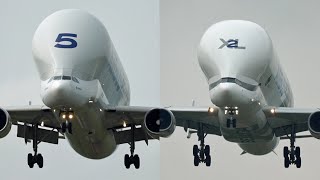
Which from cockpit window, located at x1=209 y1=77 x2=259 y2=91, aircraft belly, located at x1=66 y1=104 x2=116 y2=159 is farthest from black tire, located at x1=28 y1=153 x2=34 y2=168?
cockpit window, located at x1=209 y1=77 x2=259 y2=91

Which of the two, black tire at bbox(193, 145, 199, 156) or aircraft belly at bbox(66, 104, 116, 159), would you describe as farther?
black tire at bbox(193, 145, 199, 156)

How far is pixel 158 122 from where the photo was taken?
60.8m

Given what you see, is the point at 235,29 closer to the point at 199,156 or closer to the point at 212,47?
the point at 212,47

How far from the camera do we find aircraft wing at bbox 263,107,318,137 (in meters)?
61.9

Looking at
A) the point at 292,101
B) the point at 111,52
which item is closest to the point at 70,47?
the point at 111,52

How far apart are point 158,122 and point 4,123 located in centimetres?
486

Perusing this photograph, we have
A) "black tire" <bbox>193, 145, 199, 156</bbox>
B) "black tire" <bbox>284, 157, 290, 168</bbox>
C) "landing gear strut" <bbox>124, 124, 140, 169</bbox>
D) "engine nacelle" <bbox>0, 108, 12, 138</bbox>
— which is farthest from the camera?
"black tire" <bbox>193, 145, 199, 156</bbox>

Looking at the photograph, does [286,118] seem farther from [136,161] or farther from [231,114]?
[136,161]

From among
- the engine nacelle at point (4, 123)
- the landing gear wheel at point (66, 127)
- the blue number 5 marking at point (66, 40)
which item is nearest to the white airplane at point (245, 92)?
the blue number 5 marking at point (66, 40)

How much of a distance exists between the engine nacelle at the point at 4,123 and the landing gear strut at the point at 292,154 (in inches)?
368

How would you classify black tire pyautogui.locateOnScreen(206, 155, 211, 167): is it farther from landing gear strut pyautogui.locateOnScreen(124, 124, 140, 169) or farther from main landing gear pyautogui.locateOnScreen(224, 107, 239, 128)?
main landing gear pyautogui.locateOnScreen(224, 107, 239, 128)

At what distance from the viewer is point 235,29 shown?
6016 centimetres

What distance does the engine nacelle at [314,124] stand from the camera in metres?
60.9

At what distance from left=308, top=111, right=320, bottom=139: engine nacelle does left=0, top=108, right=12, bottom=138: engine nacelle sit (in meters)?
9.38
